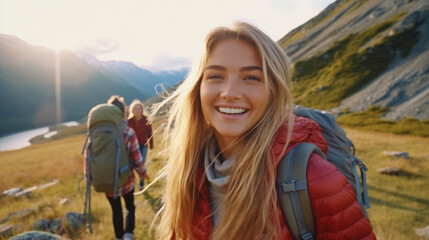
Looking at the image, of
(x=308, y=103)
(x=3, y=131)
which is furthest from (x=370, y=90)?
(x=3, y=131)

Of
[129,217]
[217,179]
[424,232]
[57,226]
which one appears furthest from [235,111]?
[57,226]

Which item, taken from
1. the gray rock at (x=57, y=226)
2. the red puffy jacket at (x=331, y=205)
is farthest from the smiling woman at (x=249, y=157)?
the gray rock at (x=57, y=226)

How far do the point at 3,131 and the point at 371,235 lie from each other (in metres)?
146

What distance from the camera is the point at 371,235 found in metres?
1.65

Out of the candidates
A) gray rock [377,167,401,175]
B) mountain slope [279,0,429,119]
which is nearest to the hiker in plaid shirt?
gray rock [377,167,401,175]

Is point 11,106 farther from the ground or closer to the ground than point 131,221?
closer to the ground

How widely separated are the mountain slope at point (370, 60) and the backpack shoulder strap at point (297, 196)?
38.7 meters

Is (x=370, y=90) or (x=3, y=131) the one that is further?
(x=3, y=131)

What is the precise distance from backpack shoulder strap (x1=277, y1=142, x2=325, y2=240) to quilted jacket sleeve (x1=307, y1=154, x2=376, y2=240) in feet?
0.12

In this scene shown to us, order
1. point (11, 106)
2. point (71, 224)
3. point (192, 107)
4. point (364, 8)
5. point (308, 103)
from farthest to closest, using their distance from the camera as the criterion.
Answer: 1. point (11, 106)
2. point (364, 8)
3. point (308, 103)
4. point (71, 224)
5. point (192, 107)

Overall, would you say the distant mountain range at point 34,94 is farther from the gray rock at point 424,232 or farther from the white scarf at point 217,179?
the white scarf at point 217,179

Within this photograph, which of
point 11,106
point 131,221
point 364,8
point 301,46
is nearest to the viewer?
point 131,221

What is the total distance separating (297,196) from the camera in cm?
156

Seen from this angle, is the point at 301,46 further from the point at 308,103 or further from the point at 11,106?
the point at 11,106
